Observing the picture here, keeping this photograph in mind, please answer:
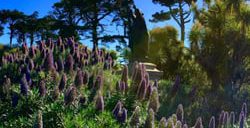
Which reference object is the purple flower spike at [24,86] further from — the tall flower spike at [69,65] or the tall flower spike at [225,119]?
the tall flower spike at [225,119]

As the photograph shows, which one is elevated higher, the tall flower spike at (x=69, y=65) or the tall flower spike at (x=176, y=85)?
the tall flower spike at (x=69, y=65)

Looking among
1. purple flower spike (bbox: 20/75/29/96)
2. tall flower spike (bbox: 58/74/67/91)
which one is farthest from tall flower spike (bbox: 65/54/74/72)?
purple flower spike (bbox: 20/75/29/96)

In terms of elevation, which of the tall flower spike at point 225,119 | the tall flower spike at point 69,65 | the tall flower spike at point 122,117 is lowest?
the tall flower spike at point 225,119

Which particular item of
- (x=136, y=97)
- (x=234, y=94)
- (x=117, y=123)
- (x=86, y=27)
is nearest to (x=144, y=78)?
(x=136, y=97)

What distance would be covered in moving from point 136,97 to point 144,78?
0.79 ft

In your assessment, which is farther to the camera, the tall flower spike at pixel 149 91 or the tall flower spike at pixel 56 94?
the tall flower spike at pixel 149 91

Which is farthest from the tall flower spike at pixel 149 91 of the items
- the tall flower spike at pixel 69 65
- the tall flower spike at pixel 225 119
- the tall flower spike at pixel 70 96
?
the tall flower spike at pixel 69 65

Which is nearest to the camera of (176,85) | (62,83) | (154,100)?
(154,100)

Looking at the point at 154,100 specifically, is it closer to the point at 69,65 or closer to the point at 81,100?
the point at 81,100

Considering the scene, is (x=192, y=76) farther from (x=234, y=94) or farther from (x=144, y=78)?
(x=144, y=78)

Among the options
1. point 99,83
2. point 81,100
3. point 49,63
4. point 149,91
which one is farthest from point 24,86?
point 149,91

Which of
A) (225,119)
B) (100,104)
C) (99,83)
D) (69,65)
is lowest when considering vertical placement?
(225,119)

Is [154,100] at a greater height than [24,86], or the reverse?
[24,86]

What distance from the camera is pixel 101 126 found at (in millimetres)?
4172
